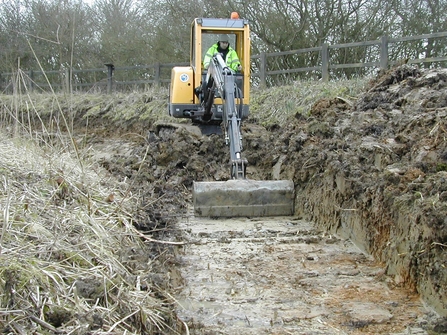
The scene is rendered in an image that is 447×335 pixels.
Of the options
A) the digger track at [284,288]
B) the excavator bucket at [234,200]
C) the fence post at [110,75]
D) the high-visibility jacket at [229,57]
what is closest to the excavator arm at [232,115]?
the excavator bucket at [234,200]

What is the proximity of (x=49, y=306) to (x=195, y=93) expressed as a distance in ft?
23.5

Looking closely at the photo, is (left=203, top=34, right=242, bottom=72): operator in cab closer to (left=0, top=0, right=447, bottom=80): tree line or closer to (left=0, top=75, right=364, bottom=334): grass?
(left=0, top=75, right=364, bottom=334): grass

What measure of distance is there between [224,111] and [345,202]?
2387mm

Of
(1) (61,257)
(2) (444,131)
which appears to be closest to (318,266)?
(2) (444,131)

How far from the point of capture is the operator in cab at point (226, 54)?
367 inches

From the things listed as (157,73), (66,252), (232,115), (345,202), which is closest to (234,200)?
(232,115)

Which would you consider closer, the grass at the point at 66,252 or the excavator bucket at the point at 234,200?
the grass at the point at 66,252

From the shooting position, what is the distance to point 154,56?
69.0ft

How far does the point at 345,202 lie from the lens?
650 centimetres

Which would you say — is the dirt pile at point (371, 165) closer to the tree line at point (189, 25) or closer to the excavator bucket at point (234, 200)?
the excavator bucket at point (234, 200)

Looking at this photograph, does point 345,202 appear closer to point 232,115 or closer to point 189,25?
point 232,115

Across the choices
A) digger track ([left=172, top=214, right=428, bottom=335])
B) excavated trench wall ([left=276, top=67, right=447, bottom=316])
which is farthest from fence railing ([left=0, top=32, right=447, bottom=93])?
digger track ([left=172, top=214, right=428, bottom=335])

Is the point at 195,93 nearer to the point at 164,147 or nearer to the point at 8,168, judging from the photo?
the point at 164,147

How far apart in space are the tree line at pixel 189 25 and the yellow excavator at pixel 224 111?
3.26 meters
